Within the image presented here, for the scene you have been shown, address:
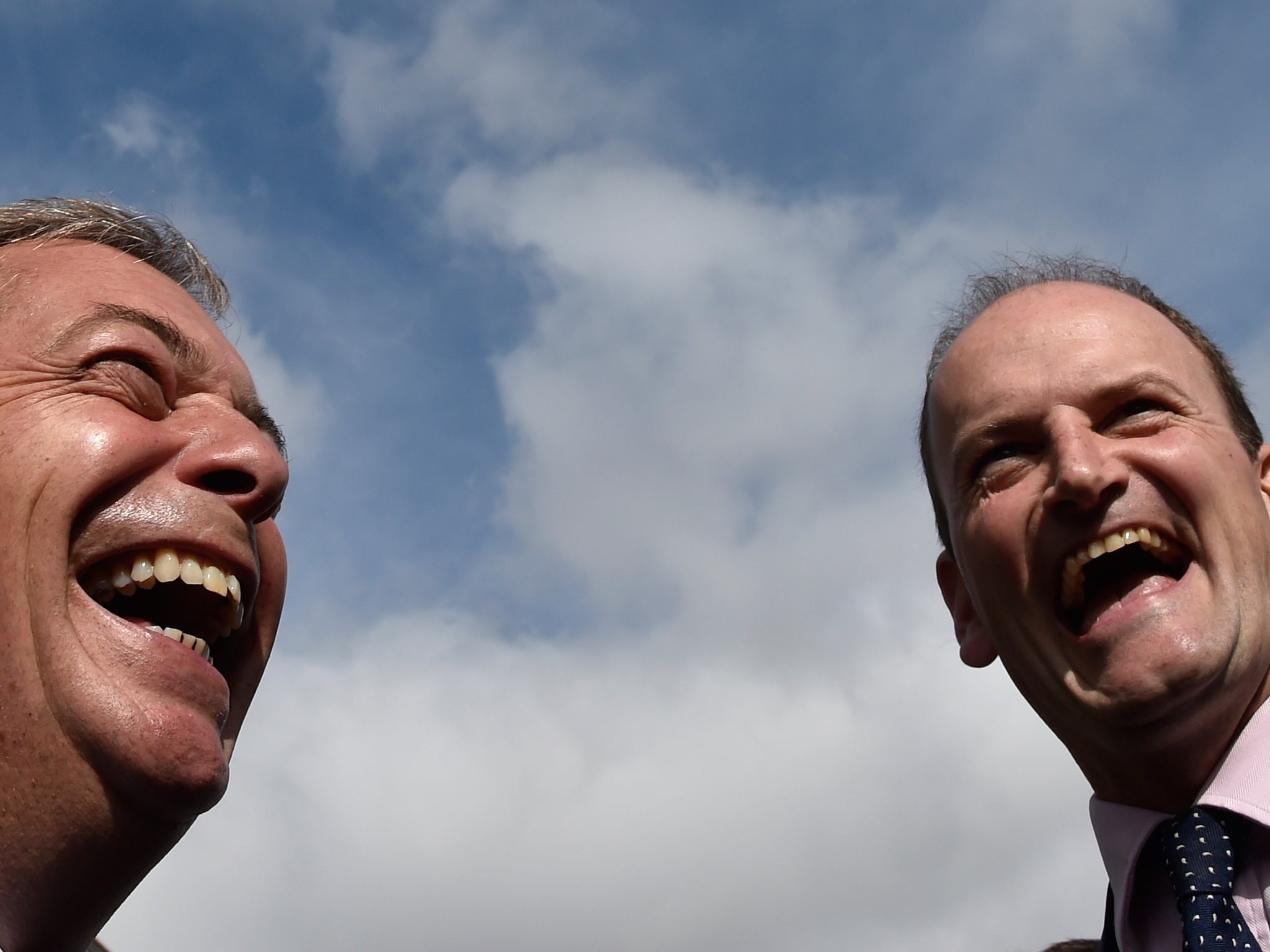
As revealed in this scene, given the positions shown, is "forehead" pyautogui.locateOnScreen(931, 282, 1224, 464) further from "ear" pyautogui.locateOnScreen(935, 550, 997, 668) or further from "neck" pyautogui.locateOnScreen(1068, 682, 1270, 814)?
"neck" pyautogui.locateOnScreen(1068, 682, 1270, 814)

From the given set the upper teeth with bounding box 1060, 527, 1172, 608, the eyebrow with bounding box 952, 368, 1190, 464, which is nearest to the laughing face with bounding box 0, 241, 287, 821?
the eyebrow with bounding box 952, 368, 1190, 464

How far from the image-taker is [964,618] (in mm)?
4223

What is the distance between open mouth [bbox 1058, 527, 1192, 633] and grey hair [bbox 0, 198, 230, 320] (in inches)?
126

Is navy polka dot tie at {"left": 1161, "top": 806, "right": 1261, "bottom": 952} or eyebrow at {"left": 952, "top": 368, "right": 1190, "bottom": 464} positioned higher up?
eyebrow at {"left": 952, "top": 368, "right": 1190, "bottom": 464}

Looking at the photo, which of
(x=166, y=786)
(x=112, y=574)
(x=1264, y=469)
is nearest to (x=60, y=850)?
(x=166, y=786)

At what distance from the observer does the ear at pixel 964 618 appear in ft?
13.1

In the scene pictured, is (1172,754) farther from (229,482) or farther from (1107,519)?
(229,482)

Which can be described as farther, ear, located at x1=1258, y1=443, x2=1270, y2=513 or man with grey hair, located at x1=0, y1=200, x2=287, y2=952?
ear, located at x1=1258, y1=443, x2=1270, y2=513

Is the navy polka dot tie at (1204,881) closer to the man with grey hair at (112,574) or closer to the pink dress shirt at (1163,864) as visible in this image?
the pink dress shirt at (1163,864)

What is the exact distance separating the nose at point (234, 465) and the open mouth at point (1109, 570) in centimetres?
245

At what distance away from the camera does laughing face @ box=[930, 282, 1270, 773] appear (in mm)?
3135

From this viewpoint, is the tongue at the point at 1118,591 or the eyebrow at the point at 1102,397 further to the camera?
the eyebrow at the point at 1102,397

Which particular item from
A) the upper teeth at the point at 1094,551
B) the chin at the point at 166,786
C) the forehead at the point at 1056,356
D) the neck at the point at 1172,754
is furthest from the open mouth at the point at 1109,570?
the chin at the point at 166,786

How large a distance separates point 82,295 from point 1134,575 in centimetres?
336
